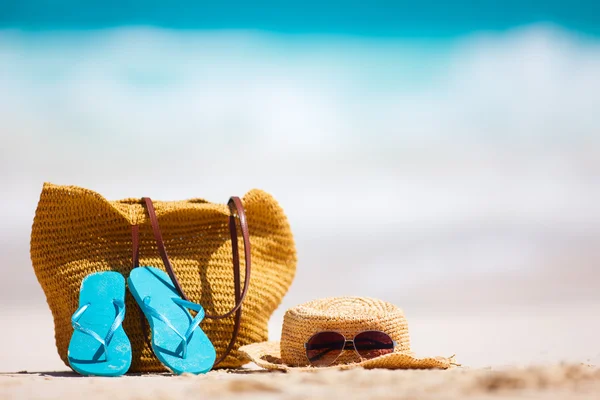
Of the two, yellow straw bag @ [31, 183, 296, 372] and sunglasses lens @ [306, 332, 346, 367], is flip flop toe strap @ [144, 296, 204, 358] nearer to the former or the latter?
yellow straw bag @ [31, 183, 296, 372]

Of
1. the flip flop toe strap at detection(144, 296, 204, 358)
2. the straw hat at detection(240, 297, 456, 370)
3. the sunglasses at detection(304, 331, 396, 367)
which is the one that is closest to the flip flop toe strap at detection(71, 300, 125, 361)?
the flip flop toe strap at detection(144, 296, 204, 358)

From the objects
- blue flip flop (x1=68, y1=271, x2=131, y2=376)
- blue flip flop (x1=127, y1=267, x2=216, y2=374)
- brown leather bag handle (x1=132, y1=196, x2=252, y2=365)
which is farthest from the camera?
brown leather bag handle (x1=132, y1=196, x2=252, y2=365)

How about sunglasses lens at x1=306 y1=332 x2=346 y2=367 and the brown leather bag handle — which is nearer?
sunglasses lens at x1=306 y1=332 x2=346 y2=367

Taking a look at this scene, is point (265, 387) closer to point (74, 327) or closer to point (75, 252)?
point (74, 327)

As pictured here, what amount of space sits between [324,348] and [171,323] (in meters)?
0.62

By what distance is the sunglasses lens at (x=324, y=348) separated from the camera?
10.3 ft

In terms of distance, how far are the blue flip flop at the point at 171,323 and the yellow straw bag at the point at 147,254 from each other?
2.4 inches

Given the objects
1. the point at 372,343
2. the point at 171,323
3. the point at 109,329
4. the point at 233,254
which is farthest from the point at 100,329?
the point at 372,343

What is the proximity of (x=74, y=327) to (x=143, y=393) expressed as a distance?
97cm

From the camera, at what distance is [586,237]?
35.7 ft

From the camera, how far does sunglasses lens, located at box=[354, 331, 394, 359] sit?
10.3ft

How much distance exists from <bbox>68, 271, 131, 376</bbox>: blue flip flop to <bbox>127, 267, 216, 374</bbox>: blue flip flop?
0.28 ft

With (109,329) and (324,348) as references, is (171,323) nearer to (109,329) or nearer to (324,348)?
(109,329)

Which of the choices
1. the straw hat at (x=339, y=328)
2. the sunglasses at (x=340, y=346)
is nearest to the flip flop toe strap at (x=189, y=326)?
the straw hat at (x=339, y=328)
